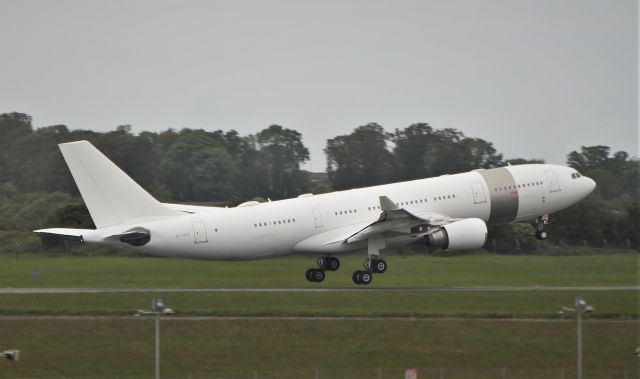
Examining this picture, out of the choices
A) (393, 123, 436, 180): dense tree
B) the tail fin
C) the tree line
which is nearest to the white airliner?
the tail fin

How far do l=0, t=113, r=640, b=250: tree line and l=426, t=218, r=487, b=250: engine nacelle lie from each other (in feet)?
102

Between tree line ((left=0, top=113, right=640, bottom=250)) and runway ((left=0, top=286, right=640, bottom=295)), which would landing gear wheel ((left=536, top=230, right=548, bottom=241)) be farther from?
tree line ((left=0, top=113, right=640, bottom=250))

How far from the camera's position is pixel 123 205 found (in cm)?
5506

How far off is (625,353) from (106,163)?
24.2 m

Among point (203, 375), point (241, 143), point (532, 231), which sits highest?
point (241, 143)

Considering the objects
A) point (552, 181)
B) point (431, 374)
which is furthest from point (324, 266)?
point (431, 374)

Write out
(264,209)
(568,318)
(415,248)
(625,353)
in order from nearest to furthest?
(625,353)
(568,318)
(264,209)
(415,248)

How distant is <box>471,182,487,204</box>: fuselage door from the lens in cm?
6366

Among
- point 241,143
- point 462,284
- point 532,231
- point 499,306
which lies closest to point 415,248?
point 532,231

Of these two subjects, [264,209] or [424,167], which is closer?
[264,209]

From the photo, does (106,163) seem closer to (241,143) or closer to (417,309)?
(417,309)

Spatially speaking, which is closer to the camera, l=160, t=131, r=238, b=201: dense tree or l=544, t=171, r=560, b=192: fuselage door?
l=544, t=171, r=560, b=192: fuselage door

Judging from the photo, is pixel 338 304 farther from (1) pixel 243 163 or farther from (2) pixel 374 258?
(1) pixel 243 163

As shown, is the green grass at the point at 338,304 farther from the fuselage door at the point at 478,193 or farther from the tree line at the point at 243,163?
the tree line at the point at 243,163
